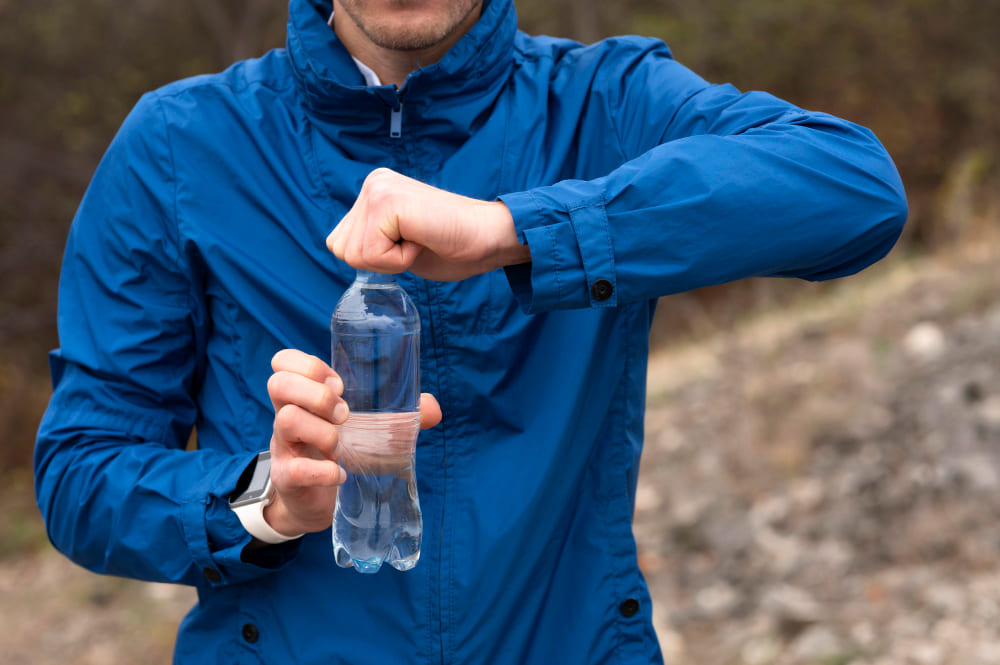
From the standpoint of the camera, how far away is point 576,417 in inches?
65.4

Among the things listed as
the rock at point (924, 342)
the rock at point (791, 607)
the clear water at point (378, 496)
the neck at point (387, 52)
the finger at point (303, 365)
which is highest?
the neck at point (387, 52)

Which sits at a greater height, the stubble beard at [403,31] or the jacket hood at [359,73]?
the stubble beard at [403,31]

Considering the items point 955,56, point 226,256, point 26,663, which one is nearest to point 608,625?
point 226,256

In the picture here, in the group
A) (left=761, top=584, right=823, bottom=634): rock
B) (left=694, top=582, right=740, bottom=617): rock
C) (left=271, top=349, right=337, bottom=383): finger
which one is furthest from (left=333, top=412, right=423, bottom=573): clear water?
(left=694, top=582, right=740, bottom=617): rock

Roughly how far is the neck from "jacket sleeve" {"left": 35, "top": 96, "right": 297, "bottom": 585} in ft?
1.24

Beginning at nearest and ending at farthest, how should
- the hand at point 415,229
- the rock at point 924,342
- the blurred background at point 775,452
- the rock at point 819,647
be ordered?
1. the hand at point 415,229
2. the rock at point 819,647
3. the blurred background at point 775,452
4. the rock at point 924,342

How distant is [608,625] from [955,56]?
16622mm

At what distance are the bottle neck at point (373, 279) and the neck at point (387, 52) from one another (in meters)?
0.43

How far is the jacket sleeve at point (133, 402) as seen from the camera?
1592 mm

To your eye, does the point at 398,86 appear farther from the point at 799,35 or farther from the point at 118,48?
the point at 799,35

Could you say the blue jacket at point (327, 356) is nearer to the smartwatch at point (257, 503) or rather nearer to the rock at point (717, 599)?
the smartwatch at point (257, 503)

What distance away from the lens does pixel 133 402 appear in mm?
1681

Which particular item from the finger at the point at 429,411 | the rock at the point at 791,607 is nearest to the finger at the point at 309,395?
the finger at the point at 429,411

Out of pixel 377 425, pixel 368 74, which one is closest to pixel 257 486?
pixel 377 425
